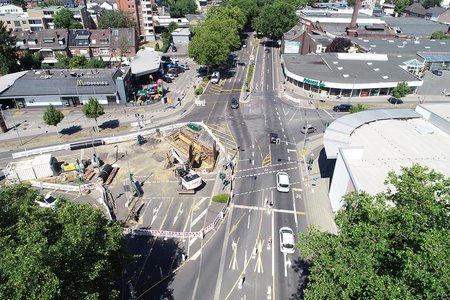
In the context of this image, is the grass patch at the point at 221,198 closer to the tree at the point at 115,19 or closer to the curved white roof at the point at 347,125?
the curved white roof at the point at 347,125

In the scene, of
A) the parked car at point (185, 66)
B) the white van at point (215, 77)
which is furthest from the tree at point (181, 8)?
the white van at point (215, 77)

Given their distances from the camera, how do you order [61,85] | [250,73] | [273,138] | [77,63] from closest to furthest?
[273,138] → [61,85] → [77,63] → [250,73]

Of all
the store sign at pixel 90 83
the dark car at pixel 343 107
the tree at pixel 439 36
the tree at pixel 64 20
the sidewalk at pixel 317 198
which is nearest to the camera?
the sidewalk at pixel 317 198

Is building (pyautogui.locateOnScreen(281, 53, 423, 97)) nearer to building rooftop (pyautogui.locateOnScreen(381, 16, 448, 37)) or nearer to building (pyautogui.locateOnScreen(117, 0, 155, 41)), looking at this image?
building rooftop (pyautogui.locateOnScreen(381, 16, 448, 37))

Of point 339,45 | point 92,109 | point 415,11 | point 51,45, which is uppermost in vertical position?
point 415,11

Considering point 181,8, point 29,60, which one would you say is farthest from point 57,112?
point 181,8

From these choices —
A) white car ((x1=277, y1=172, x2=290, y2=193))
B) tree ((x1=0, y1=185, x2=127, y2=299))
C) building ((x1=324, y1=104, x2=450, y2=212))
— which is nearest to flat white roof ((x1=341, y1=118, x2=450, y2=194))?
building ((x1=324, y1=104, x2=450, y2=212))

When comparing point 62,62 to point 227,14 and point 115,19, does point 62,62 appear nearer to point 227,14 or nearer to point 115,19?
point 115,19
